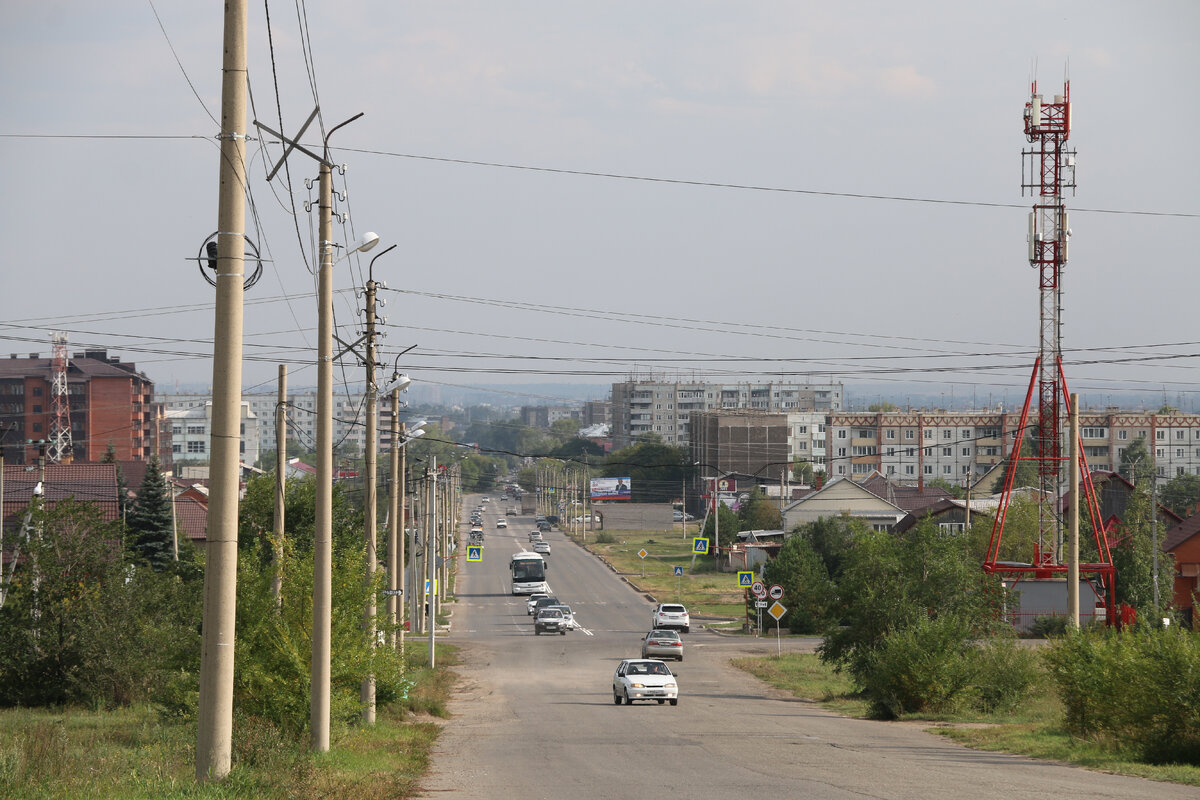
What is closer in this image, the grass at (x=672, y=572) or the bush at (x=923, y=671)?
the bush at (x=923, y=671)

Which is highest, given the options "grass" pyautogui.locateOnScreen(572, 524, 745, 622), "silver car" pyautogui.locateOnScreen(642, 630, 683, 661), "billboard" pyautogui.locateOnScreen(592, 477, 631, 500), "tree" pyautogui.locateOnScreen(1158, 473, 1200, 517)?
"tree" pyautogui.locateOnScreen(1158, 473, 1200, 517)

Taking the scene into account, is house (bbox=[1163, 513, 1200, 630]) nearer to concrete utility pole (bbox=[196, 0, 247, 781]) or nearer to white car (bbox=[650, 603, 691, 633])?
white car (bbox=[650, 603, 691, 633])

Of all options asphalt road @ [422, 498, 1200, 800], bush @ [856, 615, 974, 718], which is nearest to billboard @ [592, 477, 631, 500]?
asphalt road @ [422, 498, 1200, 800]

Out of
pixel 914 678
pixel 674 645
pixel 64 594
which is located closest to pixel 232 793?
pixel 64 594

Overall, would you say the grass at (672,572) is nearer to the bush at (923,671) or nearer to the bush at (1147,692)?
the bush at (923,671)

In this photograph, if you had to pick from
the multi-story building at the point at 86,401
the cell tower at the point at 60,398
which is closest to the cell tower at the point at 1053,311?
the cell tower at the point at 60,398

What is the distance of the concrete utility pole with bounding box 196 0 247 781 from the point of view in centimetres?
1030

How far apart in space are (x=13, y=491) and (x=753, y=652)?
1307 inches

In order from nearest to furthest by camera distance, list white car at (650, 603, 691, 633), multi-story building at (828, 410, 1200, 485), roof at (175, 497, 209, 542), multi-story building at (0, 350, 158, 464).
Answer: white car at (650, 603, 691, 633) < roof at (175, 497, 209, 542) < multi-story building at (0, 350, 158, 464) < multi-story building at (828, 410, 1200, 485)

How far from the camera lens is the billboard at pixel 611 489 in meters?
160

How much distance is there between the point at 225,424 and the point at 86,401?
146505mm

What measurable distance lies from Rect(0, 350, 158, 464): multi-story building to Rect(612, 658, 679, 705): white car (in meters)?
118

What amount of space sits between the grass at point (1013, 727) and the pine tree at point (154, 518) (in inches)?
1146

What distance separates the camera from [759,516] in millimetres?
122562
